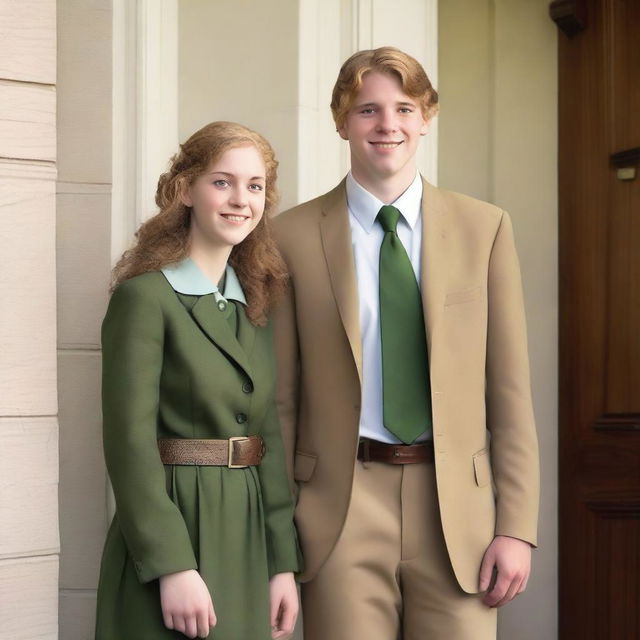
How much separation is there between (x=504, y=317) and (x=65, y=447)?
1.28 m

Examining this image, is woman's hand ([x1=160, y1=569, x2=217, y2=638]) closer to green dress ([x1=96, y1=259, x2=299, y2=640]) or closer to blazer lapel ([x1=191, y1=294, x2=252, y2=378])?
green dress ([x1=96, y1=259, x2=299, y2=640])

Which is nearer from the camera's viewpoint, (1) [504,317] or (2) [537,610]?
(1) [504,317]

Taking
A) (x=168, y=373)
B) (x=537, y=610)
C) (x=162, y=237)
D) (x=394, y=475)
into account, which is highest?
(x=162, y=237)

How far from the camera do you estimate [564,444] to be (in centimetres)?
390

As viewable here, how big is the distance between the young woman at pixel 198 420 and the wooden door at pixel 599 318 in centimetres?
146

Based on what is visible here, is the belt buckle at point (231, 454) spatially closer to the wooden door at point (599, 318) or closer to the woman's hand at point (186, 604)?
the woman's hand at point (186, 604)

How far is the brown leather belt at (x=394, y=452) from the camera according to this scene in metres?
2.68

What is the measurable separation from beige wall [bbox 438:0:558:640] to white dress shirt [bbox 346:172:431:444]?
118cm

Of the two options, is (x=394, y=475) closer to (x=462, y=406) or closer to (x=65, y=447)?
(x=462, y=406)

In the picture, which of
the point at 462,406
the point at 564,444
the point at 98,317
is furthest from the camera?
the point at 564,444

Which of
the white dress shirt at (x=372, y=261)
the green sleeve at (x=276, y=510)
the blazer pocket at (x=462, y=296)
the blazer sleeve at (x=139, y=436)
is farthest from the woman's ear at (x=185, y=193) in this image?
the blazer pocket at (x=462, y=296)

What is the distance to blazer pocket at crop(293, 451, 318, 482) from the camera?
2.76m

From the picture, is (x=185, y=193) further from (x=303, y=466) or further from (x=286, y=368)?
(x=303, y=466)

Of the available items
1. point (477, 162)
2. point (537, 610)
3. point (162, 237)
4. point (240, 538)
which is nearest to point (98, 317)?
point (162, 237)
